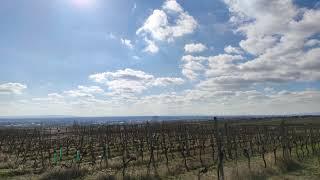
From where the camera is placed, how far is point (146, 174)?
16.7 metres

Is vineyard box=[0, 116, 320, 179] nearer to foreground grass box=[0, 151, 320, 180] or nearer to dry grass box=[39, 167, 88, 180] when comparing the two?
foreground grass box=[0, 151, 320, 180]

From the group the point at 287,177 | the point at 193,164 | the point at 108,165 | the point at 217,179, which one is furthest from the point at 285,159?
the point at 108,165

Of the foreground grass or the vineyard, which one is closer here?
the foreground grass

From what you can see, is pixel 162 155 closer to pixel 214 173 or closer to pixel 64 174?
pixel 214 173

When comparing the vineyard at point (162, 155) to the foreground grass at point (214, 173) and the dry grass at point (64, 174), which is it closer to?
the foreground grass at point (214, 173)

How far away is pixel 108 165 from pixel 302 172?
33.0 ft

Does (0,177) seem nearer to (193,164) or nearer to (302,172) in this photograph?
(193,164)

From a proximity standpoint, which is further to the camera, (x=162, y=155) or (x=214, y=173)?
(x=162, y=155)

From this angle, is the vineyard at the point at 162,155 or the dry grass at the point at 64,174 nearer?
the dry grass at the point at 64,174

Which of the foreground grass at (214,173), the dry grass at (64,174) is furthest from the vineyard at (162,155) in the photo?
the dry grass at (64,174)

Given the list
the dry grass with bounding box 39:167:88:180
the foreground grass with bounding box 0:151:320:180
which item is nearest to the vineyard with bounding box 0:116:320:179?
the foreground grass with bounding box 0:151:320:180

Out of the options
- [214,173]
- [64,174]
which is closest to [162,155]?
[214,173]

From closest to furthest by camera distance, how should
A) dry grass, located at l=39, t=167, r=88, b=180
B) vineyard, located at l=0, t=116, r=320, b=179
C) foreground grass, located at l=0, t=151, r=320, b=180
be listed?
1. foreground grass, located at l=0, t=151, r=320, b=180
2. dry grass, located at l=39, t=167, r=88, b=180
3. vineyard, located at l=0, t=116, r=320, b=179

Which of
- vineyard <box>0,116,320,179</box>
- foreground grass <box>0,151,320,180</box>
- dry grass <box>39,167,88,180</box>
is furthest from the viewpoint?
vineyard <box>0,116,320,179</box>
